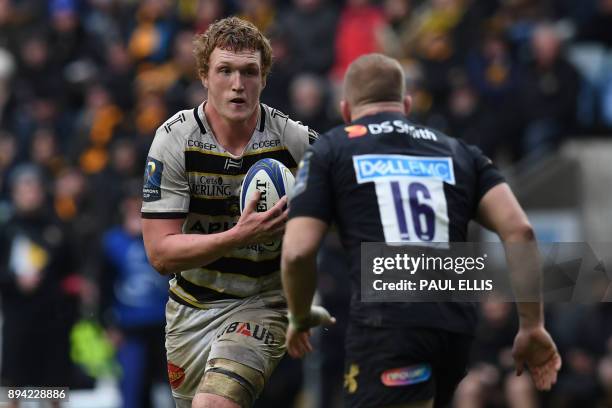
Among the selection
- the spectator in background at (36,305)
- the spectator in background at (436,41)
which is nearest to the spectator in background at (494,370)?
the spectator in background at (436,41)

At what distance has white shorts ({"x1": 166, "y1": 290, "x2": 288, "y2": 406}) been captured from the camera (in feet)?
23.1

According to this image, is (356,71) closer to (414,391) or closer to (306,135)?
(306,135)

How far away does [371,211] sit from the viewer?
605cm

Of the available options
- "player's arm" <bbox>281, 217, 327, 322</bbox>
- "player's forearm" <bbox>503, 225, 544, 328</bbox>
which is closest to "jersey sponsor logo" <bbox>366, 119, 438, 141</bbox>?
"player's arm" <bbox>281, 217, 327, 322</bbox>

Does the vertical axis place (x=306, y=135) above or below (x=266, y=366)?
above

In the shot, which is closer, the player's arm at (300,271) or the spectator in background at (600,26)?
the player's arm at (300,271)

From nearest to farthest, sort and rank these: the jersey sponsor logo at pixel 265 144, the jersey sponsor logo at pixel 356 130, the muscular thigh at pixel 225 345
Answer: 1. the jersey sponsor logo at pixel 356 130
2. the muscular thigh at pixel 225 345
3. the jersey sponsor logo at pixel 265 144

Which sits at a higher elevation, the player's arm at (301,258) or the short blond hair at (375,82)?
the short blond hair at (375,82)

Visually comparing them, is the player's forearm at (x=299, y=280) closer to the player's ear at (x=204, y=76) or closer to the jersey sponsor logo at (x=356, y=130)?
the jersey sponsor logo at (x=356, y=130)

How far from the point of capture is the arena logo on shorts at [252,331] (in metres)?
7.09

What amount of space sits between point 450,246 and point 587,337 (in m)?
6.08

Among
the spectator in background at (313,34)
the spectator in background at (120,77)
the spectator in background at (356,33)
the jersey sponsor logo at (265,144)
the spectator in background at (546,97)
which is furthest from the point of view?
the spectator in background at (120,77)

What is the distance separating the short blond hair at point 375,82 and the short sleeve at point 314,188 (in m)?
0.37

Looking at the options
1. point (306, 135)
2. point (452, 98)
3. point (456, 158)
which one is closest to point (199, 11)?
point (452, 98)
